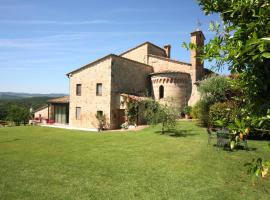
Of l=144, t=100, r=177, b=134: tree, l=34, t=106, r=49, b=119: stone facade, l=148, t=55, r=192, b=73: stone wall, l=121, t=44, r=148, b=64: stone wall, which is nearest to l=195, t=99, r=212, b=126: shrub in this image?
l=144, t=100, r=177, b=134: tree

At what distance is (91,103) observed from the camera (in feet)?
90.4

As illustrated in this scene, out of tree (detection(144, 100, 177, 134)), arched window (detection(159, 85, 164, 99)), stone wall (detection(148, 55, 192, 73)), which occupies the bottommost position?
tree (detection(144, 100, 177, 134))

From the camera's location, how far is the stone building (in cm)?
2614

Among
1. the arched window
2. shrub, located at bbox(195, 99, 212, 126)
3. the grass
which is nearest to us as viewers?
the grass

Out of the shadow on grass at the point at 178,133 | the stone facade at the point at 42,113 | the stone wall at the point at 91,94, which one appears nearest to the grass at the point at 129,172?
the shadow on grass at the point at 178,133

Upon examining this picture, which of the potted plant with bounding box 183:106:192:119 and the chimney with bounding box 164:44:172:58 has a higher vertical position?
the chimney with bounding box 164:44:172:58

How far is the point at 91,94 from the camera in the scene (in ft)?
90.7

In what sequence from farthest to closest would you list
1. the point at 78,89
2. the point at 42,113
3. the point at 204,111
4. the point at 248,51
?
1. the point at 42,113
2. the point at 78,89
3. the point at 204,111
4. the point at 248,51

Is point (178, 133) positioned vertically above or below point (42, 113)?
below

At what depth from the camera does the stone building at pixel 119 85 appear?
26.1 m

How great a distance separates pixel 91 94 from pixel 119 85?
346 centimetres

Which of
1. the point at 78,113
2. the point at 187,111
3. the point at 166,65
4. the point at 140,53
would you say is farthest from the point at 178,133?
the point at 140,53

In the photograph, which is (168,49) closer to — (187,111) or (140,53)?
(140,53)

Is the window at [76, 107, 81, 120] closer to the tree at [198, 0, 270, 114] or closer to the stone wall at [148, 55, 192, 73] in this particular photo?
the stone wall at [148, 55, 192, 73]
